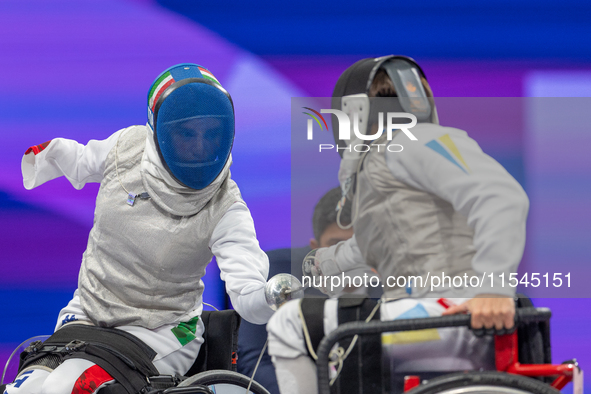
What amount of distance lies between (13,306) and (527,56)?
262cm

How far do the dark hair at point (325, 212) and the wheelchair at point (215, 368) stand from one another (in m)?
0.66

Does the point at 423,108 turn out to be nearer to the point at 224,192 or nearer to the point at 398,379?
the point at 398,379

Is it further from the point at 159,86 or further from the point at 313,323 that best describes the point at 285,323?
the point at 159,86

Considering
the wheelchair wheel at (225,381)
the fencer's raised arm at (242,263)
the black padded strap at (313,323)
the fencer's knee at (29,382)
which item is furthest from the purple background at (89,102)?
the black padded strap at (313,323)

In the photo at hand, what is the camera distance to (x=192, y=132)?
192 cm

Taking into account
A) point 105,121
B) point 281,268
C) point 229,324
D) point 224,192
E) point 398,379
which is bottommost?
point 398,379

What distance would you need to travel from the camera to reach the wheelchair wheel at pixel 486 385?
1.17m

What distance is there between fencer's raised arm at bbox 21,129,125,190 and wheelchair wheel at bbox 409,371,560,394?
1.44 meters

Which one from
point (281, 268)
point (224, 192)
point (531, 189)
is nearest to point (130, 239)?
point (224, 192)

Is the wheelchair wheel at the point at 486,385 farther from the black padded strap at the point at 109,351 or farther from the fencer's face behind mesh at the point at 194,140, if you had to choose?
the fencer's face behind mesh at the point at 194,140

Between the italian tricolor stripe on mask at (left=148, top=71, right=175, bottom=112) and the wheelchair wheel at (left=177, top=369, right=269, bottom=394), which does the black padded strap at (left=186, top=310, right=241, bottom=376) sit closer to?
the wheelchair wheel at (left=177, top=369, right=269, bottom=394)

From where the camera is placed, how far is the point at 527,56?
2625 millimetres

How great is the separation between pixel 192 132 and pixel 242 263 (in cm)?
44

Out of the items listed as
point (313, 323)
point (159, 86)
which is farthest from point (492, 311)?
point (159, 86)
